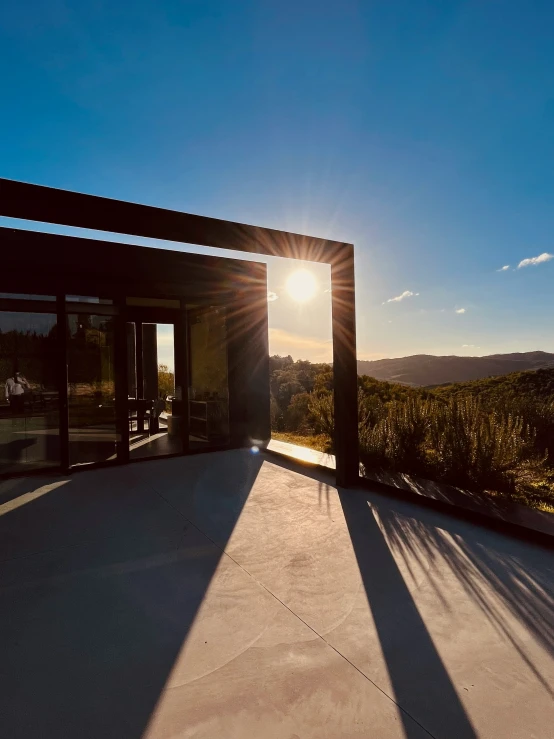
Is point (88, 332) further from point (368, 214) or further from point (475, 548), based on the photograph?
point (475, 548)

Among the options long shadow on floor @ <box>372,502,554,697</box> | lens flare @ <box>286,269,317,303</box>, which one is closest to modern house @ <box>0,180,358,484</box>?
lens flare @ <box>286,269,317,303</box>

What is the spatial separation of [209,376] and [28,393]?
291 centimetres

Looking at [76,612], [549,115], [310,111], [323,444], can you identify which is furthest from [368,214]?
[76,612]

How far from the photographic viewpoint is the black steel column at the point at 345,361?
4766mm

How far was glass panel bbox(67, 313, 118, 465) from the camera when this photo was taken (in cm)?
602

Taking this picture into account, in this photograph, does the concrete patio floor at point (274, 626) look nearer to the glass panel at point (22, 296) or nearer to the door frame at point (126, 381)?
the door frame at point (126, 381)

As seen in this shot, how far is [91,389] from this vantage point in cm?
623

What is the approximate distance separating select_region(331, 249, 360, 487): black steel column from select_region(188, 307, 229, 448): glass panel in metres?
3.19

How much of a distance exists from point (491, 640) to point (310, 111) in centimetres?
596

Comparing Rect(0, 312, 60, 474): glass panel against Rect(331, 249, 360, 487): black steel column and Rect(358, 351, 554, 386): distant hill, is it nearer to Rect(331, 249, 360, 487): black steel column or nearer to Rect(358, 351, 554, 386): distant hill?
Rect(331, 249, 360, 487): black steel column

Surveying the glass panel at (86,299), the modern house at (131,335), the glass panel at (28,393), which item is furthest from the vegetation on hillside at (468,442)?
the glass panel at (28,393)

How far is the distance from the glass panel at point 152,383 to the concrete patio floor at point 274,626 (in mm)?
4717

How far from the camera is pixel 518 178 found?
6.27 meters

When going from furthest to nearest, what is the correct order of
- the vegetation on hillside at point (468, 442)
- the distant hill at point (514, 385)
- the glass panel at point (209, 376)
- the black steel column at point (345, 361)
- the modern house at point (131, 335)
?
the distant hill at point (514, 385) < the glass panel at point (209, 376) < the black steel column at point (345, 361) < the vegetation on hillside at point (468, 442) < the modern house at point (131, 335)
